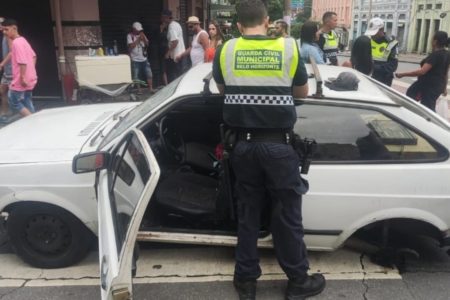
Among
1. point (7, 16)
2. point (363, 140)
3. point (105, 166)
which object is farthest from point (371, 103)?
point (7, 16)

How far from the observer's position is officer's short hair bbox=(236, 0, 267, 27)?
266 cm

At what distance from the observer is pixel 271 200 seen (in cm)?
289

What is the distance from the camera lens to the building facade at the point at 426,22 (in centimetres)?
3762

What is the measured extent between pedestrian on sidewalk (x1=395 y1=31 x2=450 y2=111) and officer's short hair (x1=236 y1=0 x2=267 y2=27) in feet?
13.1

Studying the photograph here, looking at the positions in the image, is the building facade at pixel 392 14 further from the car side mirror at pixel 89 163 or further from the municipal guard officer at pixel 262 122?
the car side mirror at pixel 89 163

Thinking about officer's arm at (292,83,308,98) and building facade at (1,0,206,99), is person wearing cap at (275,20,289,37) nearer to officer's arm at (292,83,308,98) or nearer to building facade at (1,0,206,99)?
officer's arm at (292,83,308,98)

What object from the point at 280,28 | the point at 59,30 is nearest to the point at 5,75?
the point at 59,30

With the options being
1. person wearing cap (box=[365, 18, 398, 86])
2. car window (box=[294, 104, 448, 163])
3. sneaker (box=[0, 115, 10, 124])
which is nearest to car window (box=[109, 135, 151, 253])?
car window (box=[294, 104, 448, 163])

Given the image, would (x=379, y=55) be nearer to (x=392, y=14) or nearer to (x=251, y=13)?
(x=251, y=13)

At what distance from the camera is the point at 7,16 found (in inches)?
356

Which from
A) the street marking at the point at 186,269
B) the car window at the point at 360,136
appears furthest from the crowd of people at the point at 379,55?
the street marking at the point at 186,269

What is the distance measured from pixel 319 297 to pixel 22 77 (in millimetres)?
5195

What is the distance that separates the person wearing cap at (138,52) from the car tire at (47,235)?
21.9ft

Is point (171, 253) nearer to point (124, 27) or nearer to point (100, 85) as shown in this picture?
point (100, 85)
